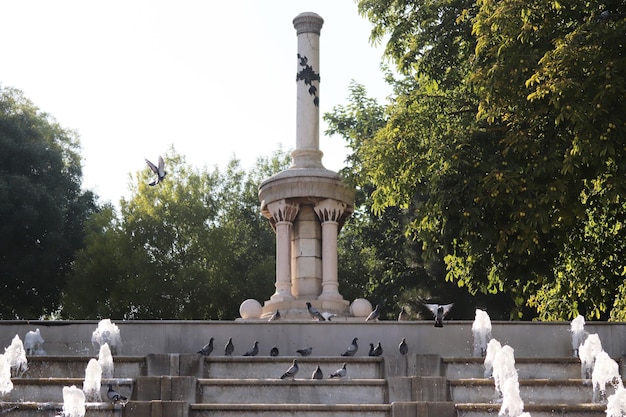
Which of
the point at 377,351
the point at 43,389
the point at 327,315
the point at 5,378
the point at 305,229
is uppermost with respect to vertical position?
the point at 305,229

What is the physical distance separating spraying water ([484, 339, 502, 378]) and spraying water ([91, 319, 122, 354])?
23.5ft

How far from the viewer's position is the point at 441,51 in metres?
29.8

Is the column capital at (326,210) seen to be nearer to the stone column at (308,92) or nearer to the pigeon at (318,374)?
the stone column at (308,92)

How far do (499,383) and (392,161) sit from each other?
9696 mm

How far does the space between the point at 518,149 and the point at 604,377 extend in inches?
304

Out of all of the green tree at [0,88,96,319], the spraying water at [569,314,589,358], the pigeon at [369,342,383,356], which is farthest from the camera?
the green tree at [0,88,96,319]

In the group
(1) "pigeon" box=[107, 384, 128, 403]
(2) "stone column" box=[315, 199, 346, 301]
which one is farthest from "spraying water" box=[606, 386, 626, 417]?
(2) "stone column" box=[315, 199, 346, 301]

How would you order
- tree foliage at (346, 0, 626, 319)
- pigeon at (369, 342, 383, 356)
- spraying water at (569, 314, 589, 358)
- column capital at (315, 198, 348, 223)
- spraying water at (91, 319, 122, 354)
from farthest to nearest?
column capital at (315, 198, 348, 223) < tree foliage at (346, 0, 626, 319) < spraying water at (91, 319, 122, 354) < spraying water at (569, 314, 589, 358) < pigeon at (369, 342, 383, 356)

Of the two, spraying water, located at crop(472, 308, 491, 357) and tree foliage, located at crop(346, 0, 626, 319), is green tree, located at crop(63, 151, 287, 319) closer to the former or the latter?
tree foliage, located at crop(346, 0, 626, 319)

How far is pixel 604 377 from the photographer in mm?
18438

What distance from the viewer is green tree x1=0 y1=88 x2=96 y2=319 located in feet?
147

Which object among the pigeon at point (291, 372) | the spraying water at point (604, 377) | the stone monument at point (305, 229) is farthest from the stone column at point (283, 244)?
the spraying water at point (604, 377)

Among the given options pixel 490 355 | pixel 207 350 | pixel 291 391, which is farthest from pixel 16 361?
pixel 490 355

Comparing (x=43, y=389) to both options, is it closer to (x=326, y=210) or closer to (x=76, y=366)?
(x=76, y=366)
